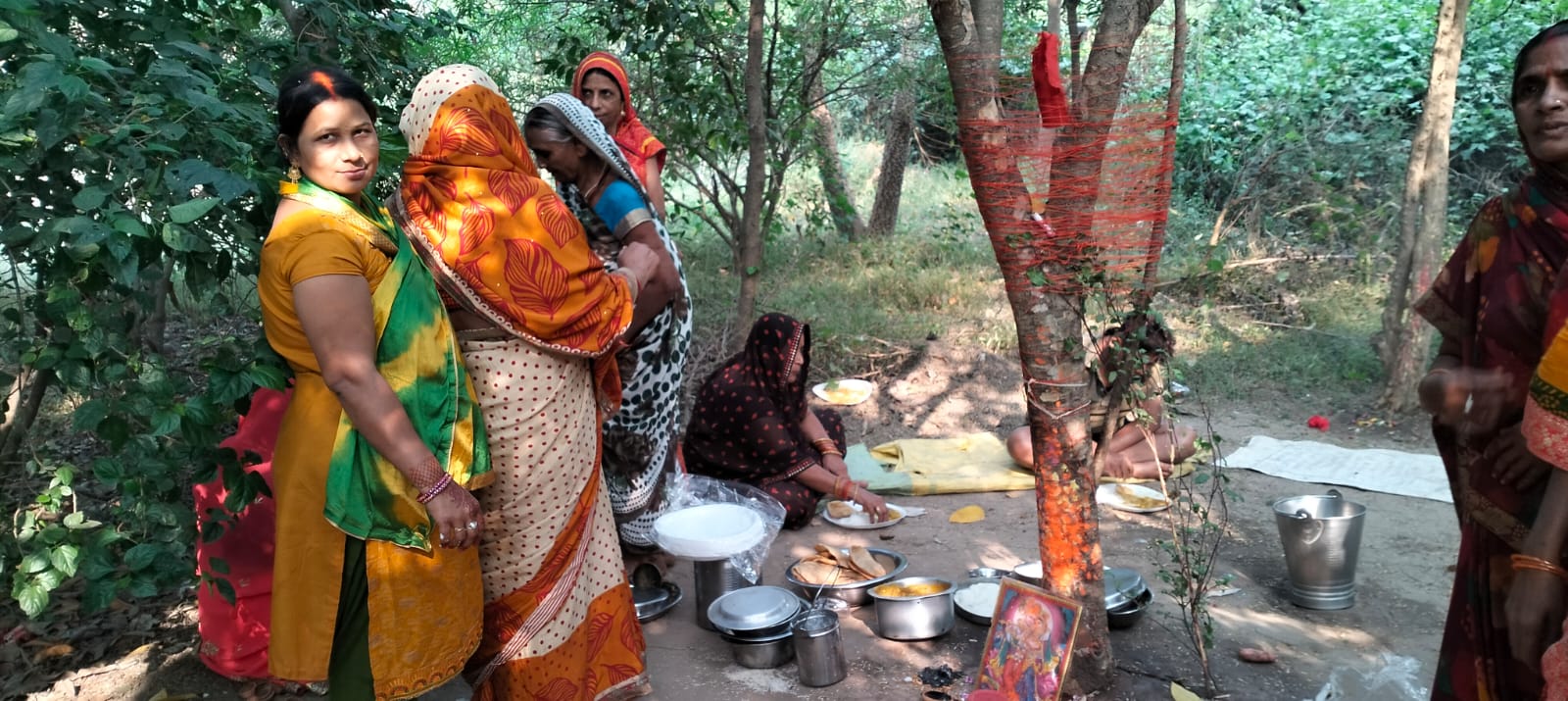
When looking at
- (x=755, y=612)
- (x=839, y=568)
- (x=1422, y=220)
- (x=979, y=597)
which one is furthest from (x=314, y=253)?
(x=1422, y=220)

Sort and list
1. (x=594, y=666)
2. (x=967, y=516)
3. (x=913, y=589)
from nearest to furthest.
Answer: (x=594, y=666), (x=913, y=589), (x=967, y=516)

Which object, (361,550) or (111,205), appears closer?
(111,205)

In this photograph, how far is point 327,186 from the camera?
2.08 metres

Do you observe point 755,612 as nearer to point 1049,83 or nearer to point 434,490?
point 434,490

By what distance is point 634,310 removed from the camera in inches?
114

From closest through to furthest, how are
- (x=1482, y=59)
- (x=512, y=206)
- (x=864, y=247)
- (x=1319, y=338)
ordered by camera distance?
(x=512, y=206) → (x=1319, y=338) → (x=1482, y=59) → (x=864, y=247)

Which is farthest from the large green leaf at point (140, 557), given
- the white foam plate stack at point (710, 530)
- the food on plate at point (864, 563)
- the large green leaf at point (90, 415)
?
the food on plate at point (864, 563)

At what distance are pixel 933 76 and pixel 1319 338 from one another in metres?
3.10

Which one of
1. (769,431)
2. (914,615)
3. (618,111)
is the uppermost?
(618,111)

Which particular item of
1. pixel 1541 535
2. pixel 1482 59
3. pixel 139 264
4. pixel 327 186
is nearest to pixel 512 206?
pixel 327 186

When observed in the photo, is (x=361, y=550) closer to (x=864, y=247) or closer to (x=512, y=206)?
(x=512, y=206)

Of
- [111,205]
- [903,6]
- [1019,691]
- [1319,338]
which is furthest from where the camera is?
[903,6]

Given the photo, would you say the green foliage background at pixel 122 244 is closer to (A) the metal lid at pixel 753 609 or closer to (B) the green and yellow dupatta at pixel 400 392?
(B) the green and yellow dupatta at pixel 400 392

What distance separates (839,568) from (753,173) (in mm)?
2814
